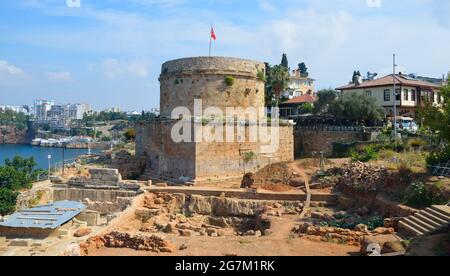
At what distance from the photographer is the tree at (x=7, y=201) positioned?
2305 centimetres

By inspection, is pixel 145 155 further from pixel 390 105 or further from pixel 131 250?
pixel 390 105

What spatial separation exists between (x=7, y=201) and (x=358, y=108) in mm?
23452

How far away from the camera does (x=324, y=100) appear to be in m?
34.2

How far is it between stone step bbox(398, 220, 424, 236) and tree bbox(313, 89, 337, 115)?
20.9 metres

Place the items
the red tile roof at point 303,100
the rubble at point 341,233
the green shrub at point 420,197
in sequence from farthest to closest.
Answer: the red tile roof at point 303,100, the green shrub at point 420,197, the rubble at point 341,233

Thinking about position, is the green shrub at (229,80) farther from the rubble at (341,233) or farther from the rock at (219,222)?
the rubble at (341,233)

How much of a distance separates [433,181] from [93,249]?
12349mm

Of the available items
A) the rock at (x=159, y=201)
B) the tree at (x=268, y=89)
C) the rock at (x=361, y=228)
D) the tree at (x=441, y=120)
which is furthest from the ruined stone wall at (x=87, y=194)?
the tree at (x=268, y=89)

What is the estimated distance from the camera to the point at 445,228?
1137cm

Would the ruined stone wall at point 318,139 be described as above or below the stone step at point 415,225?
above

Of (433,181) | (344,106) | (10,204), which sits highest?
(344,106)

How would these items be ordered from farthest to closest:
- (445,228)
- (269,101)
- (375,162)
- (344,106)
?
(269,101) → (344,106) → (375,162) → (445,228)

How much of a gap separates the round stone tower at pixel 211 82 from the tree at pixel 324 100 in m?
9.98

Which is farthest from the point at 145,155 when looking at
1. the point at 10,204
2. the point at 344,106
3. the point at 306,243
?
the point at 306,243
